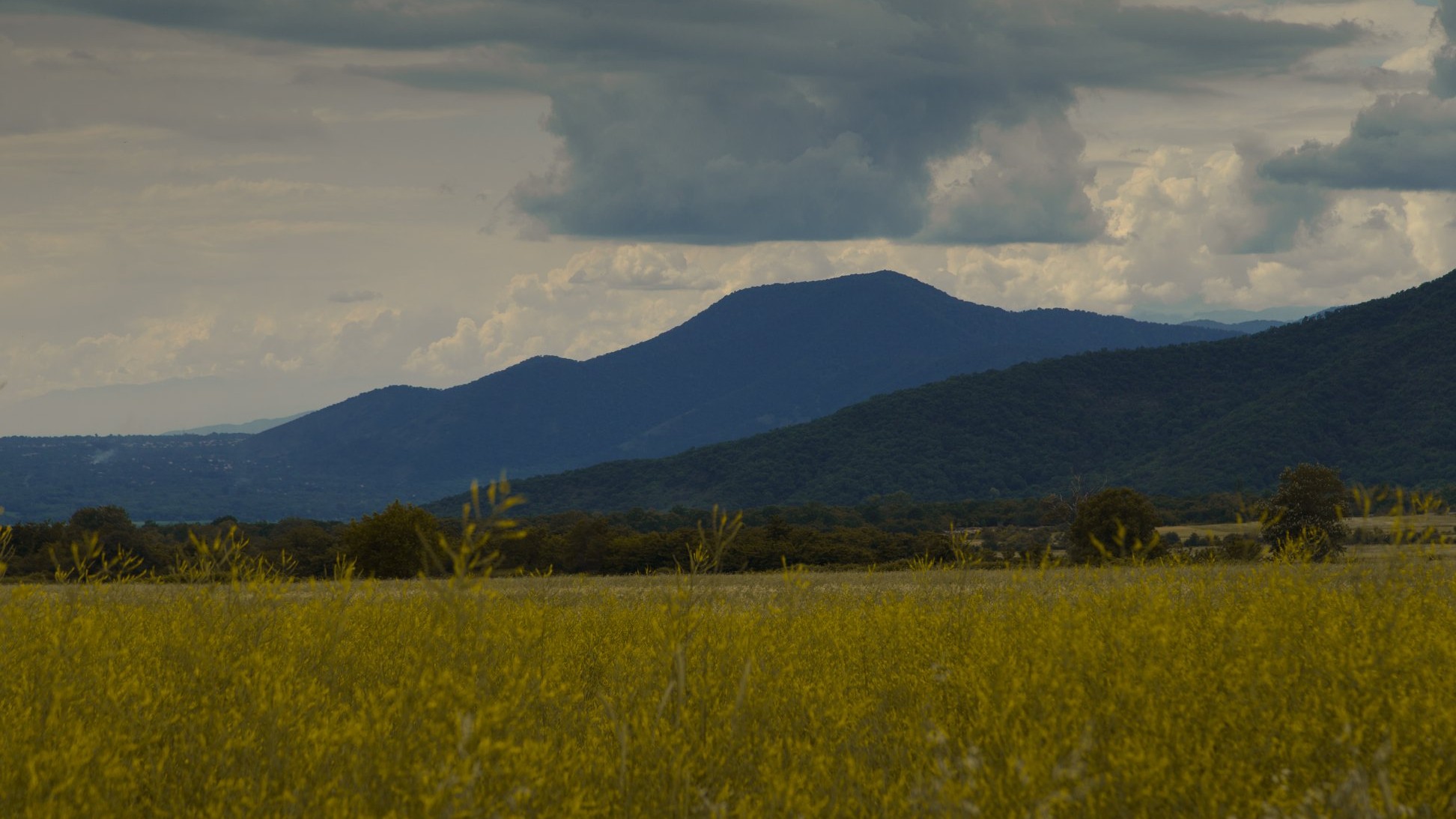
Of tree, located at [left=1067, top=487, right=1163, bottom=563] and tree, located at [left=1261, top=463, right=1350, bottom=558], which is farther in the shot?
tree, located at [left=1067, top=487, right=1163, bottom=563]

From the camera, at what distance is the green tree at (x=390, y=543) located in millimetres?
42594

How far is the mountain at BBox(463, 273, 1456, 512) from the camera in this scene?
472ft

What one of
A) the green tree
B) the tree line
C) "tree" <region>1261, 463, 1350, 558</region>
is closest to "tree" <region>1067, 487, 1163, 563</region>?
the tree line

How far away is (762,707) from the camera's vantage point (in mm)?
9062

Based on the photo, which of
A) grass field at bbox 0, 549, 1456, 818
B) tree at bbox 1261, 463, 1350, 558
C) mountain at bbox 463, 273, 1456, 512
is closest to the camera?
grass field at bbox 0, 549, 1456, 818

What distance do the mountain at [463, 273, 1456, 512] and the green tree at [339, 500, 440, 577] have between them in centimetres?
11614

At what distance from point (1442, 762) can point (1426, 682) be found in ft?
5.91

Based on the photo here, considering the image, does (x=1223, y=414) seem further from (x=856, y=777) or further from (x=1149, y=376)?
(x=856, y=777)

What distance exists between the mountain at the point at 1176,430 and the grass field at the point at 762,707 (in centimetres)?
13603

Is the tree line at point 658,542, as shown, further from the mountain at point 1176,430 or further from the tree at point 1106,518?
the mountain at point 1176,430

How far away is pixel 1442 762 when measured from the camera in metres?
6.69

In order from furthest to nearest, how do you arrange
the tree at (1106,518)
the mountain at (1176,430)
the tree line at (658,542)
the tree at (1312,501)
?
the mountain at (1176,430) → the tree at (1106,518) → the tree line at (658,542) → the tree at (1312,501)

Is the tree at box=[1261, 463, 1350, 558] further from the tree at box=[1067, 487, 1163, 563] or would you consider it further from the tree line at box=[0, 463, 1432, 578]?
the tree at box=[1067, 487, 1163, 563]

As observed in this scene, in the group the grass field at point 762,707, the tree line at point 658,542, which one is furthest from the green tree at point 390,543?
the grass field at point 762,707
